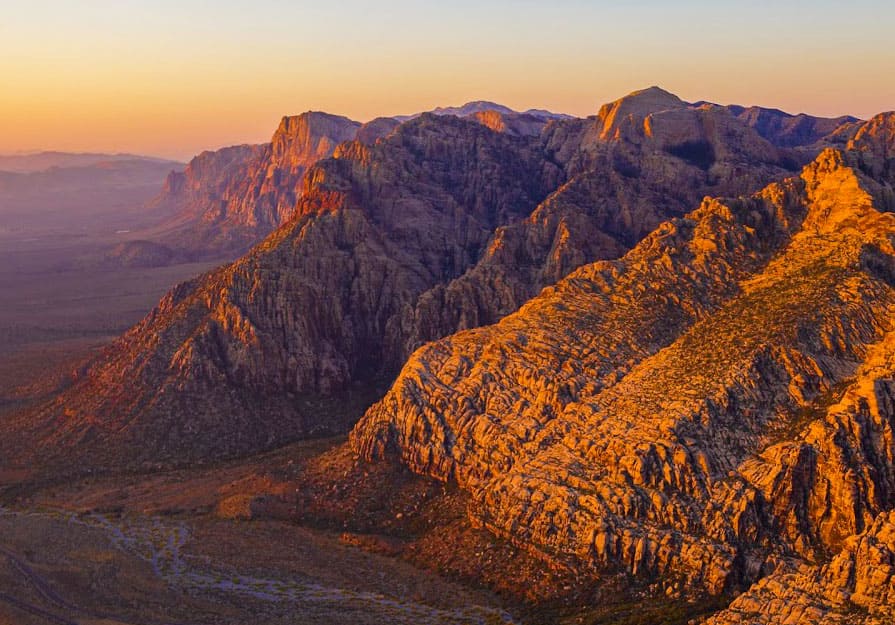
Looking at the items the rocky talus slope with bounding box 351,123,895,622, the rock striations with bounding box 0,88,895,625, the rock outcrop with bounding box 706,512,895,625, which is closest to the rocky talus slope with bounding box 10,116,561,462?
the rock striations with bounding box 0,88,895,625

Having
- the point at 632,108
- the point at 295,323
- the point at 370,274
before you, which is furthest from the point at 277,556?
the point at 632,108

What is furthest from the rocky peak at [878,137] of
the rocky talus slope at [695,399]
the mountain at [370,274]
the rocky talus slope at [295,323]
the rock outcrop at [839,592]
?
the rock outcrop at [839,592]

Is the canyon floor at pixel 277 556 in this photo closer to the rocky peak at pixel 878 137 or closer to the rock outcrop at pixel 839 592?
the rock outcrop at pixel 839 592

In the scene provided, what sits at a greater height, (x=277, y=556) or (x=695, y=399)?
(x=695, y=399)

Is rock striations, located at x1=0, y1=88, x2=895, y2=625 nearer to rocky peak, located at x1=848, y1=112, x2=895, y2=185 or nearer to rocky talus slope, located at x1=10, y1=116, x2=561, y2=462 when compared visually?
rocky talus slope, located at x1=10, y1=116, x2=561, y2=462

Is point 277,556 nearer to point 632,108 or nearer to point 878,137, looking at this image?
point 632,108
